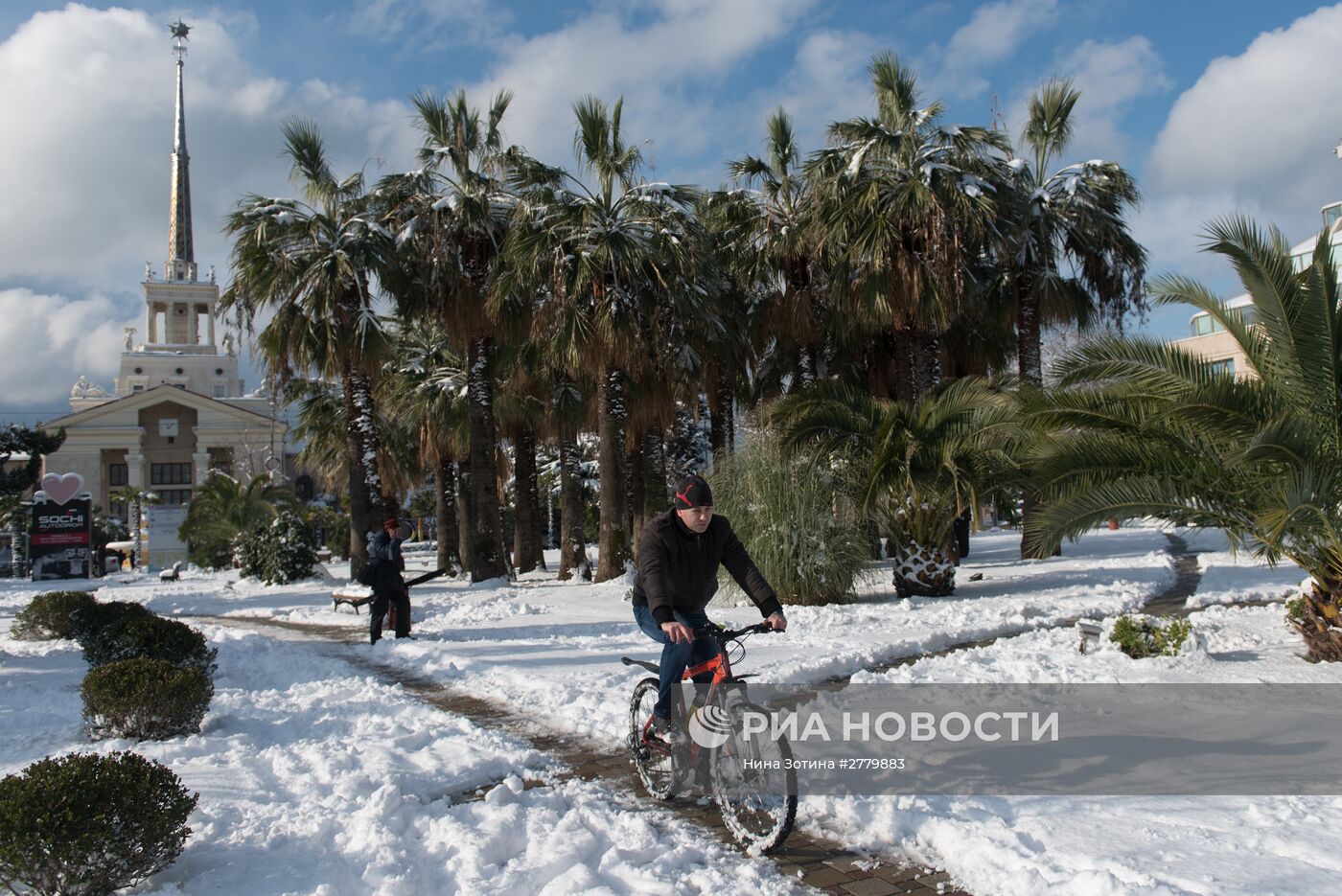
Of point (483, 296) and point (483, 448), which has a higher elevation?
point (483, 296)

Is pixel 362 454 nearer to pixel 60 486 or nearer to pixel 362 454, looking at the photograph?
pixel 362 454

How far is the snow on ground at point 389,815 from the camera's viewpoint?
432 cm

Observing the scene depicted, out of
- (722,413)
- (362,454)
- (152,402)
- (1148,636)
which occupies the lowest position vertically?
(1148,636)

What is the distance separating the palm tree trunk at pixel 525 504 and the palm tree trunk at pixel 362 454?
167 inches

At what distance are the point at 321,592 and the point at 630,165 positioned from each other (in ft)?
39.4

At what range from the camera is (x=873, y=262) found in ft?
58.6

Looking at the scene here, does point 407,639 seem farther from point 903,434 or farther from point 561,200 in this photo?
point 561,200

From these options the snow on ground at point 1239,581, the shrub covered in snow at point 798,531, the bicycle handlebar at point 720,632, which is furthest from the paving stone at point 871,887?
the shrub covered in snow at point 798,531

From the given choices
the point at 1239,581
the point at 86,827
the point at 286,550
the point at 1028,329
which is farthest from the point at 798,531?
the point at 286,550

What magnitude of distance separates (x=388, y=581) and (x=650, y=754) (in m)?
7.29

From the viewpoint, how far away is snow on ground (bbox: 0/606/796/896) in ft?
14.2

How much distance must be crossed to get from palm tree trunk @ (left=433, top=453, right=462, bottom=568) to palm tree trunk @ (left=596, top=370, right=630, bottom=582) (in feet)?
33.4

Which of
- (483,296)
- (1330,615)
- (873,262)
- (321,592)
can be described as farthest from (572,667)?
(321,592)

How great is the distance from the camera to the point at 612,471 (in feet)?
63.4
